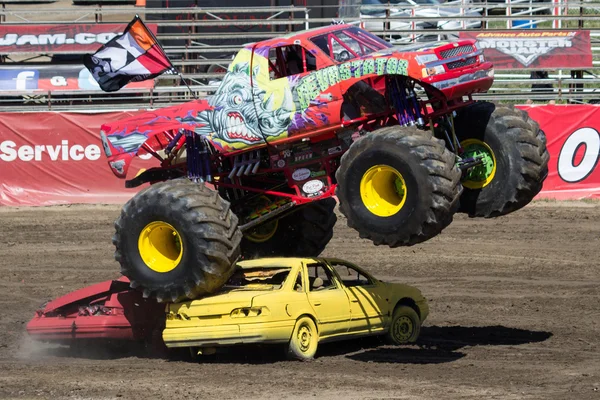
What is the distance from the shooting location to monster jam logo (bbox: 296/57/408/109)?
36.6 feet

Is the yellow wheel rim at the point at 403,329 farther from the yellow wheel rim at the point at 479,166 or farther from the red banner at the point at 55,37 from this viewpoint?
the red banner at the point at 55,37

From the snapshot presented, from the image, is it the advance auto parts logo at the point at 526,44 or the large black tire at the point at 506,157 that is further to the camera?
the advance auto parts logo at the point at 526,44

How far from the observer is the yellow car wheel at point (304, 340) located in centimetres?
1169

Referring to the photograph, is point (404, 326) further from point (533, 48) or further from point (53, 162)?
point (533, 48)

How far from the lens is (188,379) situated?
10961 mm

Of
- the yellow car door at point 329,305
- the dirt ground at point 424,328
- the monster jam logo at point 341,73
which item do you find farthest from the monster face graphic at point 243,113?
the dirt ground at point 424,328

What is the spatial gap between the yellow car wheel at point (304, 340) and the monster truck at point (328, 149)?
102 centimetres

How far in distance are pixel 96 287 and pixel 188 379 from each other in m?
2.45

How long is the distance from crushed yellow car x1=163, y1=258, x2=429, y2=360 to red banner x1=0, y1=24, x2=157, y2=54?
54.4ft

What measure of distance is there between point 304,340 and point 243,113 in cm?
267

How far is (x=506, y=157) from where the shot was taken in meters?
11.9

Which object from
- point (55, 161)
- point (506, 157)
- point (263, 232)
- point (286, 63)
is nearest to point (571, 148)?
point (263, 232)

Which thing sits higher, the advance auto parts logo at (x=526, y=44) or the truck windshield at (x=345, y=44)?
the advance auto parts logo at (x=526, y=44)

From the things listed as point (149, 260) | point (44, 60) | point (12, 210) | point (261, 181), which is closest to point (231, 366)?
point (149, 260)
